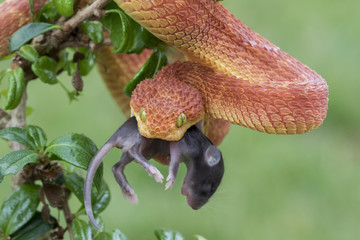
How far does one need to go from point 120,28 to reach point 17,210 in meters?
0.44

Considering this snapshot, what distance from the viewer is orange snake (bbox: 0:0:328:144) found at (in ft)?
2.93

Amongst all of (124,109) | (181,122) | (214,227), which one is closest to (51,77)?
Answer: (124,109)

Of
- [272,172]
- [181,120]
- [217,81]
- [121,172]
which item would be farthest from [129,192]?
[272,172]

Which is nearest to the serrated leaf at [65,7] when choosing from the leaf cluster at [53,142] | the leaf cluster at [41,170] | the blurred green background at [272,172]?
the leaf cluster at [53,142]

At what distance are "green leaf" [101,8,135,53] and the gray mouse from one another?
199mm

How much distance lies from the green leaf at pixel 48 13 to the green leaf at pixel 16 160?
32 centimetres

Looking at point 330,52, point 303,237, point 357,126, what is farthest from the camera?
point 330,52

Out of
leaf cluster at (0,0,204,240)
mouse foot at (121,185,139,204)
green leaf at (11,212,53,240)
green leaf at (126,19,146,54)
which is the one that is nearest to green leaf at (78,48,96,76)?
leaf cluster at (0,0,204,240)

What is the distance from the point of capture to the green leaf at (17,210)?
3.70 ft

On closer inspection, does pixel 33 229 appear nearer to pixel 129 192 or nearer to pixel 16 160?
pixel 16 160

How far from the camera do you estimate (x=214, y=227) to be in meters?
2.83

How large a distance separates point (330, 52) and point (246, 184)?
4.10ft

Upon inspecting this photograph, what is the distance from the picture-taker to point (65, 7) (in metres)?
1.07

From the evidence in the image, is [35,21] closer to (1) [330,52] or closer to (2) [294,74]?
(2) [294,74]
